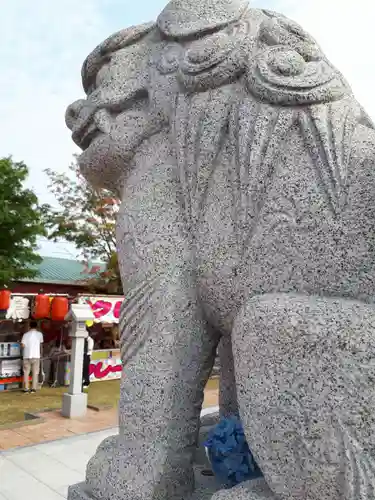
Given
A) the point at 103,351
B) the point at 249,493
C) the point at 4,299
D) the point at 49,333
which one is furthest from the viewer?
the point at 49,333

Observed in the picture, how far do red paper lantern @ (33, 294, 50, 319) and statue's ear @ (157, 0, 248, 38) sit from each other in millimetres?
5965

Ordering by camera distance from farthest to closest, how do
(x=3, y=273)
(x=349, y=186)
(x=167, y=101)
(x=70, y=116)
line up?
(x=3, y=273), (x=70, y=116), (x=167, y=101), (x=349, y=186)

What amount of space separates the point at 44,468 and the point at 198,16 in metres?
2.95

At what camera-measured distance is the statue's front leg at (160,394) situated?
1358 mm

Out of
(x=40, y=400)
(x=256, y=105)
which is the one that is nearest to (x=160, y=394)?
(x=256, y=105)

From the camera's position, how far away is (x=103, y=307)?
296 inches

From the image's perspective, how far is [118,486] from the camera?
1362 mm

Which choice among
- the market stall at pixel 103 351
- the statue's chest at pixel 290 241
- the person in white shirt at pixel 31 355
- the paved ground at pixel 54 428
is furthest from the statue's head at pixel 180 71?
the market stall at pixel 103 351

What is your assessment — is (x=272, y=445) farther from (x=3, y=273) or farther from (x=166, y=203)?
(x=3, y=273)

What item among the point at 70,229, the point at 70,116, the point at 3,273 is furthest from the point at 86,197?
the point at 70,116

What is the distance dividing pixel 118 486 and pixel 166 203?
921mm

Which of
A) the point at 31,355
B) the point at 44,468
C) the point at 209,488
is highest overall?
the point at 209,488

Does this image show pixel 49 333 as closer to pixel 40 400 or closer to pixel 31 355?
pixel 31 355

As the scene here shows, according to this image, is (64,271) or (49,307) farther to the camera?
(64,271)
